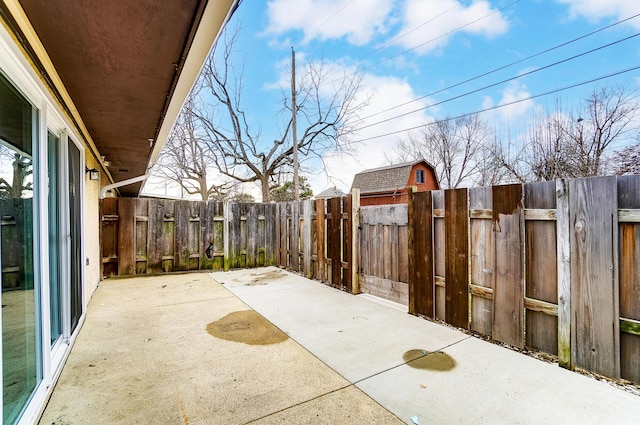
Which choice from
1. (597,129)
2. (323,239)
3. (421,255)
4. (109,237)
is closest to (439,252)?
(421,255)

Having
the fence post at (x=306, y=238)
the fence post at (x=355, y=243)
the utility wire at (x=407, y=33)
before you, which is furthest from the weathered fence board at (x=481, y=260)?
the utility wire at (x=407, y=33)

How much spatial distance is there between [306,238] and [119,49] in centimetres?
448

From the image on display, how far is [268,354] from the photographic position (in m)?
2.68

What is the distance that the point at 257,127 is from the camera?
13.8 m

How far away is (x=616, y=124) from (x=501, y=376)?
39.9ft

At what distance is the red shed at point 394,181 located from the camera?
17000 mm

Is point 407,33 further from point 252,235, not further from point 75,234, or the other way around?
point 75,234

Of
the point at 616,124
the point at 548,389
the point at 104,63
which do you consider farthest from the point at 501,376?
the point at 616,124

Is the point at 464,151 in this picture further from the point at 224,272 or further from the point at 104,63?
the point at 104,63

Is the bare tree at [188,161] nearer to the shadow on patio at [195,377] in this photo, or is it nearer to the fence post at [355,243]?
the fence post at [355,243]

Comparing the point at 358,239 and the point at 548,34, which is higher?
the point at 548,34

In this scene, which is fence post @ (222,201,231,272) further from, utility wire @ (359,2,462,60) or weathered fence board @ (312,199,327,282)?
utility wire @ (359,2,462,60)

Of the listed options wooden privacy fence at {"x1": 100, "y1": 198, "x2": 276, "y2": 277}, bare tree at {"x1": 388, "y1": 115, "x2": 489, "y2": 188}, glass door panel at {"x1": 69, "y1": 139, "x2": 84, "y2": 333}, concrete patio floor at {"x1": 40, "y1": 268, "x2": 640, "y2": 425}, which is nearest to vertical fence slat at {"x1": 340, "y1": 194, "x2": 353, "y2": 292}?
concrete patio floor at {"x1": 40, "y1": 268, "x2": 640, "y2": 425}

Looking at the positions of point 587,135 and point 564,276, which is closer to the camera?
point 564,276
